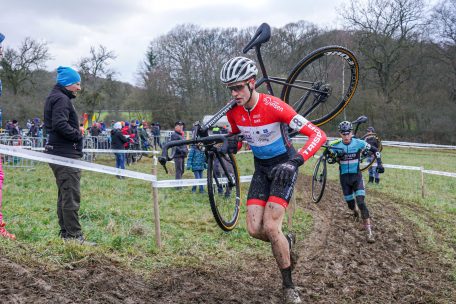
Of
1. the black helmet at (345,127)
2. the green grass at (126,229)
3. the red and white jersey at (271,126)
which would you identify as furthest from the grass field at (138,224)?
the black helmet at (345,127)

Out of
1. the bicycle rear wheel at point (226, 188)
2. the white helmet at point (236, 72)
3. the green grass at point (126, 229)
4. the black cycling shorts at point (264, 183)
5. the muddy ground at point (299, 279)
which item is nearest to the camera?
the muddy ground at point (299, 279)

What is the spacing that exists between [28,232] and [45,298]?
9.07ft

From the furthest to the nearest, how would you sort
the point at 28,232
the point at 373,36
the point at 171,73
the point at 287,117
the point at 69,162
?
1. the point at 171,73
2. the point at 373,36
3. the point at 28,232
4. the point at 69,162
5. the point at 287,117

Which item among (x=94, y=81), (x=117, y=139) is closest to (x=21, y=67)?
(x=94, y=81)

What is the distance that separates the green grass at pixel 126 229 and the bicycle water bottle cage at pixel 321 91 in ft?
9.08

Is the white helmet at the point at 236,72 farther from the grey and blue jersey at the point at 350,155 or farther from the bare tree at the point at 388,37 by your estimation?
the bare tree at the point at 388,37

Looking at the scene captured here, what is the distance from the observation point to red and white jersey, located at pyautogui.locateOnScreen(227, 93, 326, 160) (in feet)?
16.5

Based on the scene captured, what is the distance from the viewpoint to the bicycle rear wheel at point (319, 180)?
38.2ft

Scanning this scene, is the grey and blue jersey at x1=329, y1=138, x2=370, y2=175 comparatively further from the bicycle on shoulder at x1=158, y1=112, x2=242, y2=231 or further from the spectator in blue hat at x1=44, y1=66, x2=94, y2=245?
the spectator in blue hat at x1=44, y1=66, x2=94, y2=245

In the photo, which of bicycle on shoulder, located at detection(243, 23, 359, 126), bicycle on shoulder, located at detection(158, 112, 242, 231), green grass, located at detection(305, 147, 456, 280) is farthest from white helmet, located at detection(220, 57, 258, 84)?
green grass, located at detection(305, 147, 456, 280)

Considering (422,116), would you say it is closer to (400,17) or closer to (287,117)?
A: (400,17)

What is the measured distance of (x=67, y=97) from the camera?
6.07 m

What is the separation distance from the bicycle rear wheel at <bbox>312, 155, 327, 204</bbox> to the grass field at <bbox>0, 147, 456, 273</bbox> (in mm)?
742

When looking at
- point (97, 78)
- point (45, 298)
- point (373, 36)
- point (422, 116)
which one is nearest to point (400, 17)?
point (373, 36)
